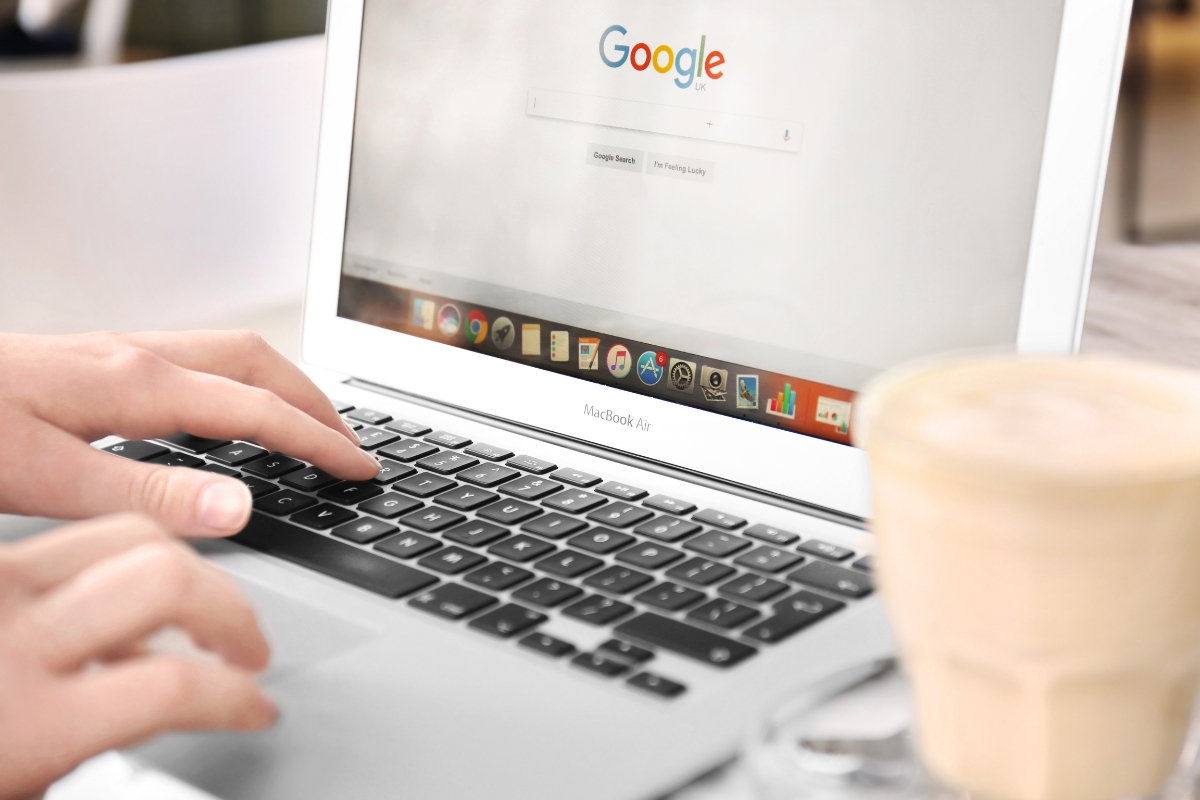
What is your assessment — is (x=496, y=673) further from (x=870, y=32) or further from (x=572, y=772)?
(x=870, y=32)

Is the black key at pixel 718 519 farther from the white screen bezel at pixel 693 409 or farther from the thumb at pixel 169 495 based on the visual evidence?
the thumb at pixel 169 495

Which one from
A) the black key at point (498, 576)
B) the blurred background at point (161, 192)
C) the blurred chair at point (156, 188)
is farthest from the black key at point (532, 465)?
the blurred chair at point (156, 188)

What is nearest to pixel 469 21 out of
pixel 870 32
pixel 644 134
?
pixel 644 134

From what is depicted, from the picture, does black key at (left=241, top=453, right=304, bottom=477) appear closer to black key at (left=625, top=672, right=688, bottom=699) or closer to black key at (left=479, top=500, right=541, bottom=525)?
black key at (left=479, top=500, right=541, bottom=525)

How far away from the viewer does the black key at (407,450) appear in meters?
0.58

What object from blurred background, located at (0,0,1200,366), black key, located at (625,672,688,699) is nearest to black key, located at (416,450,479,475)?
black key, located at (625,672,688,699)

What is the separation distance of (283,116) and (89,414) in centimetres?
71

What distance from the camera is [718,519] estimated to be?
0.50 m

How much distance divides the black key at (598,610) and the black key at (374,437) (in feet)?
0.68

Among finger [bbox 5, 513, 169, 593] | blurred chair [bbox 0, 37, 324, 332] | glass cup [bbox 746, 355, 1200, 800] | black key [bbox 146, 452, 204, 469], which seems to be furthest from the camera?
blurred chair [bbox 0, 37, 324, 332]

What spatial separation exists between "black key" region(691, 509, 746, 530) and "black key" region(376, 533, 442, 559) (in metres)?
0.11

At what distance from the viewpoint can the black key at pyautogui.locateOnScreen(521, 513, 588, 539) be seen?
493mm

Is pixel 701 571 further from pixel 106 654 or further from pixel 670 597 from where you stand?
pixel 106 654

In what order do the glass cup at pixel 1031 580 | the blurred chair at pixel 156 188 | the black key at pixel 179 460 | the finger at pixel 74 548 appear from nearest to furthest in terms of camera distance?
the glass cup at pixel 1031 580
the finger at pixel 74 548
the black key at pixel 179 460
the blurred chair at pixel 156 188
